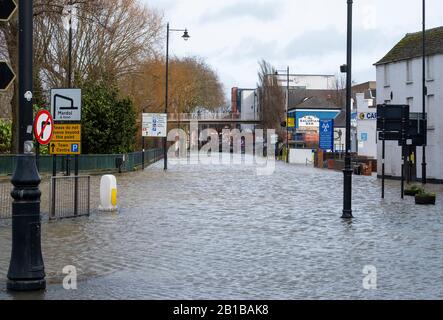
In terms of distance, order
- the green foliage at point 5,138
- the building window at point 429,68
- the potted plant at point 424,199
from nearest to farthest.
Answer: the potted plant at point 424,199, the building window at point 429,68, the green foliage at point 5,138

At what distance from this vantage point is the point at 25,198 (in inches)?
384

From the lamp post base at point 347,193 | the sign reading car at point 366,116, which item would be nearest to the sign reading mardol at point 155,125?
the sign reading car at point 366,116

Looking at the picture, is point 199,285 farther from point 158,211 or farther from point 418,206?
point 418,206

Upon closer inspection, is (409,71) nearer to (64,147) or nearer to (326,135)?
(326,135)

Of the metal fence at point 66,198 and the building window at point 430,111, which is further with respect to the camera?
the building window at point 430,111

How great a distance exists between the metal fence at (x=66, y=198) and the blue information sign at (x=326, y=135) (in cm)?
4490

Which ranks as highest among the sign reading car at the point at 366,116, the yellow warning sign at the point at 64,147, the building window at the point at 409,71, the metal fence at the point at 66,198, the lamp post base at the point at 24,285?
the building window at the point at 409,71

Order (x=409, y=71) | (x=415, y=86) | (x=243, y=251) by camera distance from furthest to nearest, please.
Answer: (x=409, y=71) → (x=415, y=86) → (x=243, y=251)

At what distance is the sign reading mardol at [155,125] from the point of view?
5994 centimetres

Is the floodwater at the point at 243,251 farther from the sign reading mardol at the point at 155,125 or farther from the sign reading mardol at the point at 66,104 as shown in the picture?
the sign reading mardol at the point at 155,125

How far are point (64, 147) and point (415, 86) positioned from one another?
31672 mm

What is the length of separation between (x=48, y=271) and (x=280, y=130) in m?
107

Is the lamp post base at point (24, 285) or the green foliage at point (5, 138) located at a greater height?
the green foliage at point (5, 138)

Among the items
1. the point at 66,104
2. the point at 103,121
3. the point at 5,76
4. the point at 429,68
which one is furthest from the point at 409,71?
the point at 5,76
